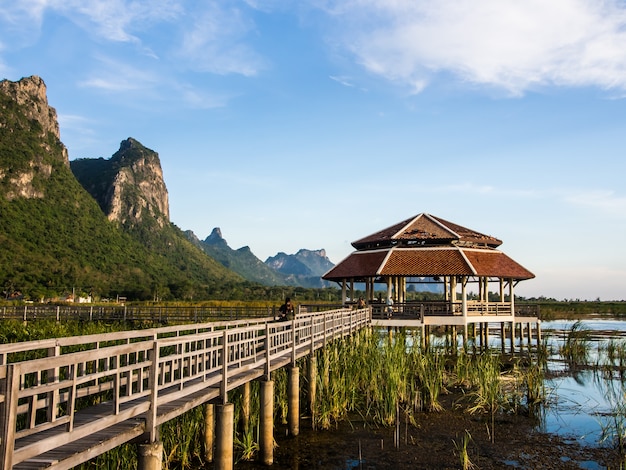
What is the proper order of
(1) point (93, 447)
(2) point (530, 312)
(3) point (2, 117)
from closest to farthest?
(1) point (93, 447) → (2) point (530, 312) → (3) point (2, 117)

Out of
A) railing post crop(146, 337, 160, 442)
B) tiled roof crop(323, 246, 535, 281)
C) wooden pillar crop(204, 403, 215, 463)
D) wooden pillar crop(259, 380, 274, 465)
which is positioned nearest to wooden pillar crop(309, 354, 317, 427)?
wooden pillar crop(259, 380, 274, 465)

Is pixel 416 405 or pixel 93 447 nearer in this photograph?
pixel 93 447

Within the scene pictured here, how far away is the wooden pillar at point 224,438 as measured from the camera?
8477 millimetres

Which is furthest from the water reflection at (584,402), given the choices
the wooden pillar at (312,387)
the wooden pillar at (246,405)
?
the wooden pillar at (246,405)

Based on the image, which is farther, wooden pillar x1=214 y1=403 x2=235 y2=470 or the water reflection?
the water reflection

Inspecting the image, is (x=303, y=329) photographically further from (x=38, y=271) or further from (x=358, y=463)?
(x=38, y=271)

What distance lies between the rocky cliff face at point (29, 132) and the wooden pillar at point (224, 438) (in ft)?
356

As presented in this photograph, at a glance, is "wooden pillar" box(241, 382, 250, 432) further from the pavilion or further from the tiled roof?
the tiled roof

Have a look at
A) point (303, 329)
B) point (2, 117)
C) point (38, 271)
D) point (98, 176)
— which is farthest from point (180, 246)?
point (303, 329)

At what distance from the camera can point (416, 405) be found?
1488 cm

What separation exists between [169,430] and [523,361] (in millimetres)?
19803

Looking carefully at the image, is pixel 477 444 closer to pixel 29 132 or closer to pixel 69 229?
pixel 69 229

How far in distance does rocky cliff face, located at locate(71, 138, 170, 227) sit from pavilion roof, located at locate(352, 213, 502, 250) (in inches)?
4977

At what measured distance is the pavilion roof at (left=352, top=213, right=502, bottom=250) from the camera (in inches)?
1193
